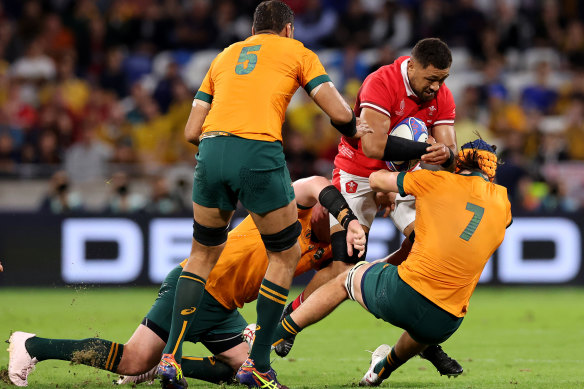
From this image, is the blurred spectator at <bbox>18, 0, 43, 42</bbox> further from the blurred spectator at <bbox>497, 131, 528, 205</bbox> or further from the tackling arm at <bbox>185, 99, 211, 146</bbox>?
the tackling arm at <bbox>185, 99, 211, 146</bbox>

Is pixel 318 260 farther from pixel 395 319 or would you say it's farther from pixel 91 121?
pixel 91 121

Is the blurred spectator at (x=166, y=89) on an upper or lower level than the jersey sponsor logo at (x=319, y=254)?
upper

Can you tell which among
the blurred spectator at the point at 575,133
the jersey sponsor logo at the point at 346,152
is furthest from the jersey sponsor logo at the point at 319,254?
the blurred spectator at the point at 575,133

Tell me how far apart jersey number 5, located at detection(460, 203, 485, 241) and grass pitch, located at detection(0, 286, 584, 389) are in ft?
3.41

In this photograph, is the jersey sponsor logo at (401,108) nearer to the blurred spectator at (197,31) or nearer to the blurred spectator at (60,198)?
the blurred spectator at (60,198)

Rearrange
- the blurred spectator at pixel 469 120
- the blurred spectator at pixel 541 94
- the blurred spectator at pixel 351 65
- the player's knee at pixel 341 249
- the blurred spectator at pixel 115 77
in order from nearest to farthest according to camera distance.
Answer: the player's knee at pixel 341 249
the blurred spectator at pixel 469 120
the blurred spectator at pixel 541 94
the blurred spectator at pixel 351 65
the blurred spectator at pixel 115 77

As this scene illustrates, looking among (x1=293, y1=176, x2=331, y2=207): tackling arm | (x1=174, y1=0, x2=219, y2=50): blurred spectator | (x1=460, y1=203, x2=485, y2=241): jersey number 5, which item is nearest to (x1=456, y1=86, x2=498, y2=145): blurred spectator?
(x1=174, y1=0, x2=219, y2=50): blurred spectator

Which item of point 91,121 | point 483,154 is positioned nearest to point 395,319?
point 483,154

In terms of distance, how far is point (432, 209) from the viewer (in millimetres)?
5547

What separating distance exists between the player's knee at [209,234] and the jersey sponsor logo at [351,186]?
1678mm

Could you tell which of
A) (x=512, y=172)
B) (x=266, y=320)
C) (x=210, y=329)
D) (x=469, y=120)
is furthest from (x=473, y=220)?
(x=469, y=120)

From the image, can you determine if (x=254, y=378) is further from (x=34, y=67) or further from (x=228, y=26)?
(x=228, y=26)

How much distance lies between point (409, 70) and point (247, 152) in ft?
5.82

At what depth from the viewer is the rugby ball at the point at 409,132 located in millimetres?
6578
